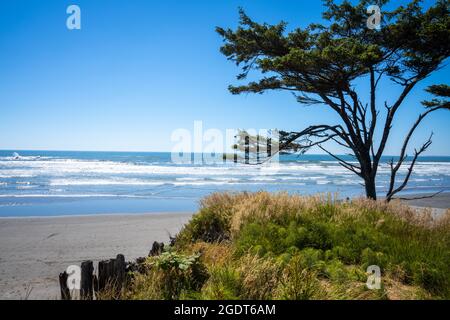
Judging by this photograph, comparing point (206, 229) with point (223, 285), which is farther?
point (206, 229)

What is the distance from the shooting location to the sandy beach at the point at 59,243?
655 centimetres

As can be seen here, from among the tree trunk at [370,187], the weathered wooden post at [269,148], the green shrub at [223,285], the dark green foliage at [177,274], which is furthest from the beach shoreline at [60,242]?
the weathered wooden post at [269,148]

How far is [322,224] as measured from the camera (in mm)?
6551

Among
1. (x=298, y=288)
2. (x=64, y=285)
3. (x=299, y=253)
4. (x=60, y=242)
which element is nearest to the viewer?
(x=298, y=288)

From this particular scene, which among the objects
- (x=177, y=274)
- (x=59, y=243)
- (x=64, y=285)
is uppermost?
(x=177, y=274)

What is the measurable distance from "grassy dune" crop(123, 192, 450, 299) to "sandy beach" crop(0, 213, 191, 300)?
2215mm

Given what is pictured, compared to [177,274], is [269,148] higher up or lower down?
higher up

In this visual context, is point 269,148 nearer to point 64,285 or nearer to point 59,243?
point 64,285

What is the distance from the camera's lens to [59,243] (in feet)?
33.3

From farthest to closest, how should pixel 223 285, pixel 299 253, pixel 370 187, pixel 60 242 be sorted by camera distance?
pixel 60 242 < pixel 370 187 < pixel 299 253 < pixel 223 285

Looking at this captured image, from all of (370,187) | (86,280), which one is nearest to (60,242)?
(86,280)

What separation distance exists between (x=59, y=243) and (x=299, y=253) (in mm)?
8024
